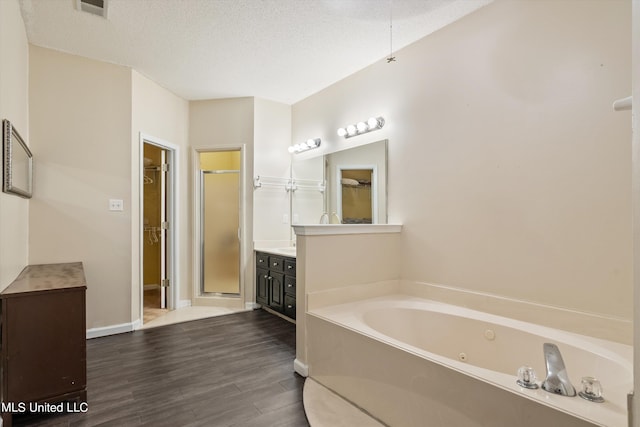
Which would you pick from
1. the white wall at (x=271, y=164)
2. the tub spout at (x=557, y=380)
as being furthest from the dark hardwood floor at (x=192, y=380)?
the white wall at (x=271, y=164)

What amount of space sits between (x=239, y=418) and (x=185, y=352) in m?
1.15

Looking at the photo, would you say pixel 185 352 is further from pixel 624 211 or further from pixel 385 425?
A: pixel 624 211

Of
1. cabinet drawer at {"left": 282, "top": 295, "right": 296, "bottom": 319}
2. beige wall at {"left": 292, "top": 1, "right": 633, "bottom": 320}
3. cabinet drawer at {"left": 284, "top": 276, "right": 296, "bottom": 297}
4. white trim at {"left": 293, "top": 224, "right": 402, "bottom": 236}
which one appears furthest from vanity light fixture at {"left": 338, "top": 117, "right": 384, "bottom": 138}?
cabinet drawer at {"left": 282, "top": 295, "right": 296, "bottom": 319}

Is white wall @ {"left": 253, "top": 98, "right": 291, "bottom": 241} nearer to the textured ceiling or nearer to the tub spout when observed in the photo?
the textured ceiling

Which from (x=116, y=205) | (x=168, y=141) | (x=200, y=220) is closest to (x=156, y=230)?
(x=200, y=220)

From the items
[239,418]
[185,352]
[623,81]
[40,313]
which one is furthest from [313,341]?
[623,81]

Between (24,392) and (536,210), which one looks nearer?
(24,392)

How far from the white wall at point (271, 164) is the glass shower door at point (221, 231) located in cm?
31

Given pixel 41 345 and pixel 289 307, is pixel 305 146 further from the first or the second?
pixel 41 345

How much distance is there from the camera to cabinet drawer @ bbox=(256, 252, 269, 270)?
151 inches

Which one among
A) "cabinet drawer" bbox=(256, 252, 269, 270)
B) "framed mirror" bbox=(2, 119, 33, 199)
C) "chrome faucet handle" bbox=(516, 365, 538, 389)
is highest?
"framed mirror" bbox=(2, 119, 33, 199)

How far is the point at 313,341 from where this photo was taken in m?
2.29

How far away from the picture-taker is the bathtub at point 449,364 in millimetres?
1218

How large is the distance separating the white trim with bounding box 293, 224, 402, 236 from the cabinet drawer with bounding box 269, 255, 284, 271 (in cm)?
118
